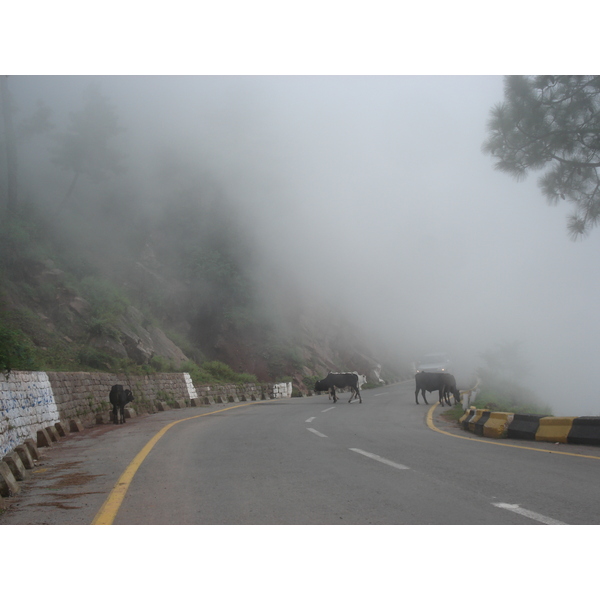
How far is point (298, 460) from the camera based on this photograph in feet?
28.3

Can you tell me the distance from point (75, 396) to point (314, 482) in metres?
11.3

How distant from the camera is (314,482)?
6.80m

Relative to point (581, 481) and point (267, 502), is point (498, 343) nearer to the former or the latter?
point (581, 481)

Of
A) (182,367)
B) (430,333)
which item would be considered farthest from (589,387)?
(182,367)

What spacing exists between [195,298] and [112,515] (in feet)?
137

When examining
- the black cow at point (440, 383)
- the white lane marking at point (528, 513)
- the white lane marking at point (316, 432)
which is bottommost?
the black cow at point (440, 383)

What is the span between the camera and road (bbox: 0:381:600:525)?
528cm

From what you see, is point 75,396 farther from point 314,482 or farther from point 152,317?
point 152,317

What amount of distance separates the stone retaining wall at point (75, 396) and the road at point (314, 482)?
82cm

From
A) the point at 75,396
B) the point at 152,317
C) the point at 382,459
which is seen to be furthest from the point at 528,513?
the point at 152,317

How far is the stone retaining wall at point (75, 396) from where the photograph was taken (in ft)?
32.5

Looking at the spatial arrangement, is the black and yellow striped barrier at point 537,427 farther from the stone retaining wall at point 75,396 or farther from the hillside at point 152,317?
the hillside at point 152,317

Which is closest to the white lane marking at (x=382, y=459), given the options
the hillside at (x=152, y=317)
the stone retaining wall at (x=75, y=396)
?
the stone retaining wall at (x=75, y=396)

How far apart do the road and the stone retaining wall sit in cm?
82
